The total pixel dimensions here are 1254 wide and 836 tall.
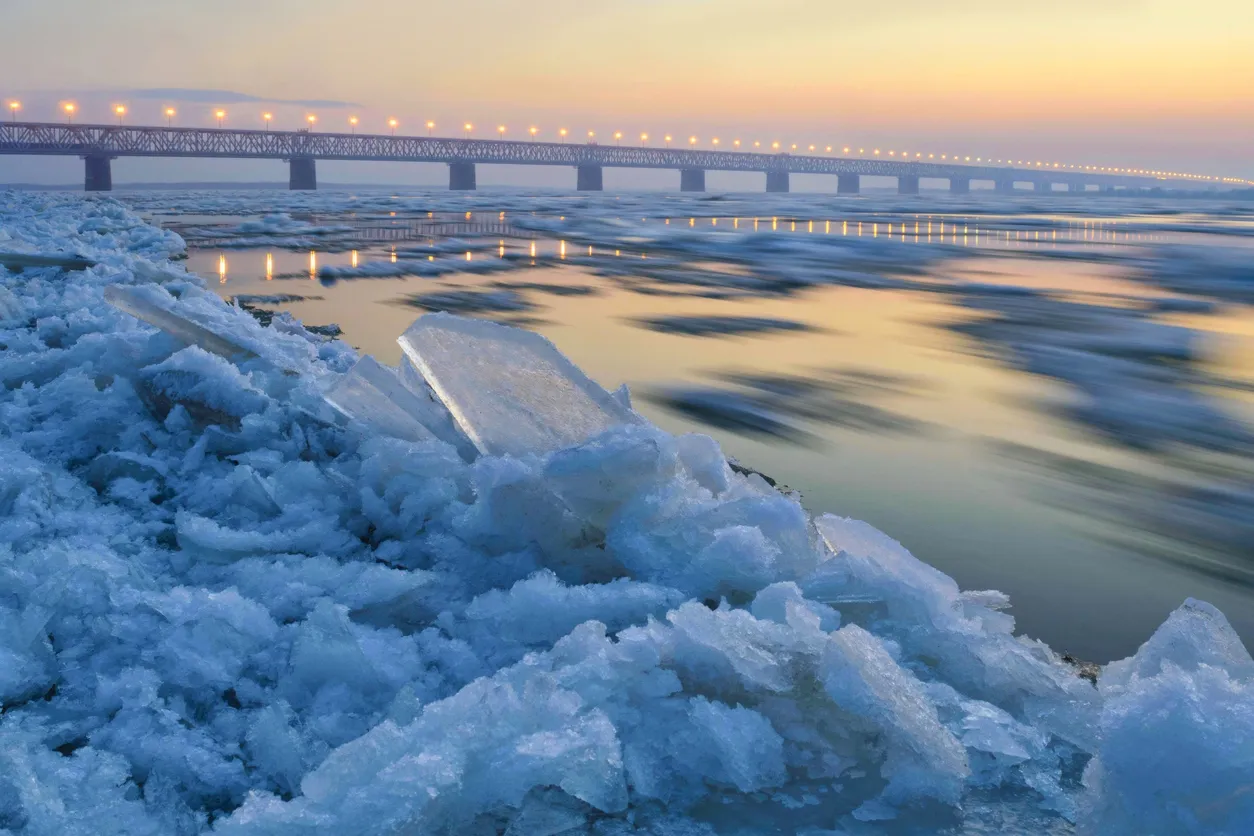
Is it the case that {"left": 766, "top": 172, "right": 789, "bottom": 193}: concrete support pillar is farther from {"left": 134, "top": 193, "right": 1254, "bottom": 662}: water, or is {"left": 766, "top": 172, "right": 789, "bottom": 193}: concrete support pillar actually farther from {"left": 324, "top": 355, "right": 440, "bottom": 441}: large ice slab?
{"left": 324, "top": 355, "right": 440, "bottom": 441}: large ice slab

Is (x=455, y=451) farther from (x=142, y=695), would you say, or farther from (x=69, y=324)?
(x=69, y=324)

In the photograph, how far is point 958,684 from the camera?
2.13 metres

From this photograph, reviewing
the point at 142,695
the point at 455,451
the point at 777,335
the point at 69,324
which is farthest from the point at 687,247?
the point at 142,695

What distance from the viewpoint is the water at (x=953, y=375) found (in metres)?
3.24

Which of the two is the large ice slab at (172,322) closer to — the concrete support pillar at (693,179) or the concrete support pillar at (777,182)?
the concrete support pillar at (693,179)

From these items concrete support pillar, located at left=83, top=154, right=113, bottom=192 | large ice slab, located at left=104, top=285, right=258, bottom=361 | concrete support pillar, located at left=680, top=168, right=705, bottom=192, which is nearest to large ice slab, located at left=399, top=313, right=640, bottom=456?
large ice slab, located at left=104, top=285, right=258, bottom=361

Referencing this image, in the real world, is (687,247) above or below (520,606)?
above

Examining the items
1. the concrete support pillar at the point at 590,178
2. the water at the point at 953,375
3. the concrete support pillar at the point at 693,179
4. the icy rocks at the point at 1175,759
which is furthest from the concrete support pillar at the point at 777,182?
the icy rocks at the point at 1175,759

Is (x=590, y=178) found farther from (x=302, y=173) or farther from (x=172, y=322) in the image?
(x=172, y=322)

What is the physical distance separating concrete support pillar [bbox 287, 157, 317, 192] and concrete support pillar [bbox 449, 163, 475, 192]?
14.3m

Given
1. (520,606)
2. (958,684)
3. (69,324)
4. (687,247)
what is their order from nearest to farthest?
1. (958,684)
2. (520,606)
3. (69,324)
4. (687,247)

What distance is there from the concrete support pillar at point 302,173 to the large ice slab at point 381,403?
294 feet

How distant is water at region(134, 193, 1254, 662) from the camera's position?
3.24 m

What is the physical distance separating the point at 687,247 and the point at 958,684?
18.0 m
